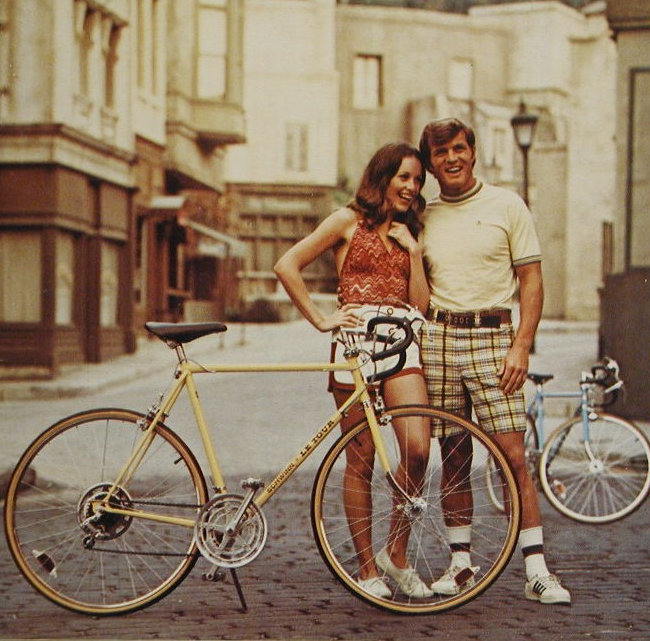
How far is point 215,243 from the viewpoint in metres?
12.2

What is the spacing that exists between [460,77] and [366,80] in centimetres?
549

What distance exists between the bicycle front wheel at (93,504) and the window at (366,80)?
3021 cm

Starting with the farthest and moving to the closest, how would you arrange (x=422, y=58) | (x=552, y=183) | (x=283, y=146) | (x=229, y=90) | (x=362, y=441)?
(x=422, y=58) → (x=552, y=183) → (x=283, y=146) → (x=229, y=90) → (x=362, y=441)

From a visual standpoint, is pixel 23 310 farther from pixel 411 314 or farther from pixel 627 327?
pixel 411 314

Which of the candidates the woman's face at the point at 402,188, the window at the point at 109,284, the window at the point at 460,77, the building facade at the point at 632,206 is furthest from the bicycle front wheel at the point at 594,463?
the window at the point at 460,77

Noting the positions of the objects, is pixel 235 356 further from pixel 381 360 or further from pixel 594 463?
pixel 381 360

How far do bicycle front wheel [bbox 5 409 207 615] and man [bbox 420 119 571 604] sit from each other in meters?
0.99

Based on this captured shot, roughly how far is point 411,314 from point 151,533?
4.07 ft

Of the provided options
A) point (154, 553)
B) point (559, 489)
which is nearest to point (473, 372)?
point (154, 553)

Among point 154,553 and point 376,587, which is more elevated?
point 154,553

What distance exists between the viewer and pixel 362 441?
4965mm

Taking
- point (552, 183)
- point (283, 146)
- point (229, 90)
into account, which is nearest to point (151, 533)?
point (229, 90)

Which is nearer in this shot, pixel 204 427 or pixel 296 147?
pixel 204 427

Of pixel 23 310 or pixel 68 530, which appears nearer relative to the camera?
pixel 68 530
